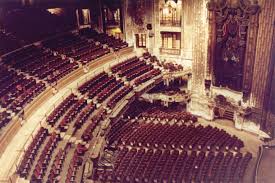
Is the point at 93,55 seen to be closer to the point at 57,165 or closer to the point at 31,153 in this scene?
the point at 31,153

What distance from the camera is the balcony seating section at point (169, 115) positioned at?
3198 cm

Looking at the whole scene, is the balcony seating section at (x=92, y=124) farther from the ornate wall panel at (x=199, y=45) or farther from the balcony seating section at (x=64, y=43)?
the ornate wall panel at (x=199, y=45)

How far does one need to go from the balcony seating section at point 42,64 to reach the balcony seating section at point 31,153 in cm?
679

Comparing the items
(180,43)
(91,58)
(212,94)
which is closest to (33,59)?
(91,58)

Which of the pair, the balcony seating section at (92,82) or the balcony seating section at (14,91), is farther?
the balcony seating section at (92,82)

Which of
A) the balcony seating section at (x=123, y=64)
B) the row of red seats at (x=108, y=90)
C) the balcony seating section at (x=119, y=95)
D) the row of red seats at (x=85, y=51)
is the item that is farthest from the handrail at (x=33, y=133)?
the balcony seating section at (x=123, y=64)

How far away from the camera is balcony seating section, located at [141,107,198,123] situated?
3198cm

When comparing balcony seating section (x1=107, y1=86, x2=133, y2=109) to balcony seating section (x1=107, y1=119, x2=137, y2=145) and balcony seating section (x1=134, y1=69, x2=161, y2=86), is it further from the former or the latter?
balcony seating section (x1=107, y1=119, x2=137, y2=145)

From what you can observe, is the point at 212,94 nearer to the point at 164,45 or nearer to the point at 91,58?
the point at 164,45

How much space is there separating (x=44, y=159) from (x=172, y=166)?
28.9 ft

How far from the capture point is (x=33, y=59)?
1176 inches

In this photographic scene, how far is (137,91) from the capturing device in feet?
104

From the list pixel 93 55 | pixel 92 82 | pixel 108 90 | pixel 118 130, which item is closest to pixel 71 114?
pixel 118 130

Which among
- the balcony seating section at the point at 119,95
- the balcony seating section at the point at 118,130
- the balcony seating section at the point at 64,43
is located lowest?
the balcony seating section at the point at 118,130
